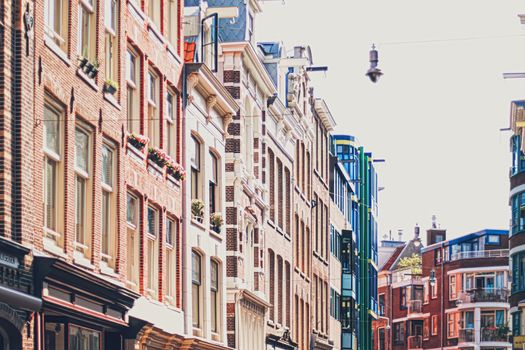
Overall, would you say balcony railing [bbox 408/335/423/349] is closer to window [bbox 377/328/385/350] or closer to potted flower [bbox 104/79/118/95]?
window [bbox 377/328/385/350]

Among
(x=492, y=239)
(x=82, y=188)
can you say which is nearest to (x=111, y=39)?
(x=82, y=188)

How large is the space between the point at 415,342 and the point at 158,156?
97.3m

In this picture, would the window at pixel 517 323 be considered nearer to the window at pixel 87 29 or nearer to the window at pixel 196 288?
the window at pixel 196 288

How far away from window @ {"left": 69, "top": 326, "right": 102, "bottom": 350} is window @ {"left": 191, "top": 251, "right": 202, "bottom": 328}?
10.5 meters

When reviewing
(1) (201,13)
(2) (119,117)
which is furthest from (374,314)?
(2) (119,117)

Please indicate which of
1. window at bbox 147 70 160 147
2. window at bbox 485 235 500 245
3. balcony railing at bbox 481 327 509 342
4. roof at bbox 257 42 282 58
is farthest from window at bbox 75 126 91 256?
window at bbox 485 235 500 245

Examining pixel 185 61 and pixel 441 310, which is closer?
pixel 185 61

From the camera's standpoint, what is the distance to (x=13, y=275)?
79.4 feet

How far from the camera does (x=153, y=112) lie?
1432 inches

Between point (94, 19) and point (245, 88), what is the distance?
63.9 feet

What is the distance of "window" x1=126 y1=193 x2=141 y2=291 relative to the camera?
1315 inches

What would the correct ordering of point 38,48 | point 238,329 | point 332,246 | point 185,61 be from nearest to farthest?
1. point 38,48
2. point 185,61
3. point 238,329
4. point 332,246

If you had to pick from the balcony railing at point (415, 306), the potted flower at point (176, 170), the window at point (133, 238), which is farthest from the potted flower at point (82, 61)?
the balcony railing at point (415, 306)

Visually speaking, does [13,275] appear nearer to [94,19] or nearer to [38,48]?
[38,48]
